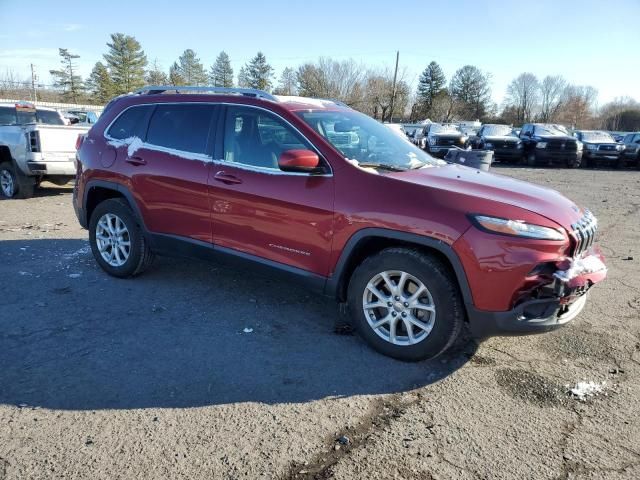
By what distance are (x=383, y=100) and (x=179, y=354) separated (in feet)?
210

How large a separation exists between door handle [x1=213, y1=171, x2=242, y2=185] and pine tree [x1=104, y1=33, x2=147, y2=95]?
67.9 metres

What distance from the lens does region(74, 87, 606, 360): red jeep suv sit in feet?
10.1

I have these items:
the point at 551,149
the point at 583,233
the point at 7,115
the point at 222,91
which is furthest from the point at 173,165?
the point at 551,149

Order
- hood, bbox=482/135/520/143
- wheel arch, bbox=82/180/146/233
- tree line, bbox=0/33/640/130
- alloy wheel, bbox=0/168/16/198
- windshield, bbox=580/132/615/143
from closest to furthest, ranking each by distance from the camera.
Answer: wheel arch, bbox=82/180/146/233, alloy wheel, bbox=0/168/16/198, hood, bbox=482/135/520/143, windshield, bbox=580/132/615/143, tree line, bbox=0/33/640/130

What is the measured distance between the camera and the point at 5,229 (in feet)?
23.1

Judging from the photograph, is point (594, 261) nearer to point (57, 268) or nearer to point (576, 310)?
point (576, 310)

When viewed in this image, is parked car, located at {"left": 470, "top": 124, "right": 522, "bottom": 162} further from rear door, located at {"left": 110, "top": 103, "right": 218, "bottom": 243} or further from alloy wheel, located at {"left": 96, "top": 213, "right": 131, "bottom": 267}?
alloy wheel, located at {"left": 96, "top": 213, "right": 131, "bottom": 267}

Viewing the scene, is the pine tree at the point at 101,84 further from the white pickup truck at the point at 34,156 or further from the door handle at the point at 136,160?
the door handle at the point at 136,160

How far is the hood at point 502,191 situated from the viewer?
3225mm

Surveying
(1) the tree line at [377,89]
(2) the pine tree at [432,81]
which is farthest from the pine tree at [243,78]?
(2) the pine tree at [432,81]

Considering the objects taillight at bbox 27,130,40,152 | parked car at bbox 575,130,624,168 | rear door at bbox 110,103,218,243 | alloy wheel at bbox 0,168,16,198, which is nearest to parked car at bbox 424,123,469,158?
parked car at bbox 575,130,624,168

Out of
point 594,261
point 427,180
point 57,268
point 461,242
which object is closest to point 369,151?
point 427,180

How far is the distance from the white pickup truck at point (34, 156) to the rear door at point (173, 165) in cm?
514

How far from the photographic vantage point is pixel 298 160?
3.47 m
